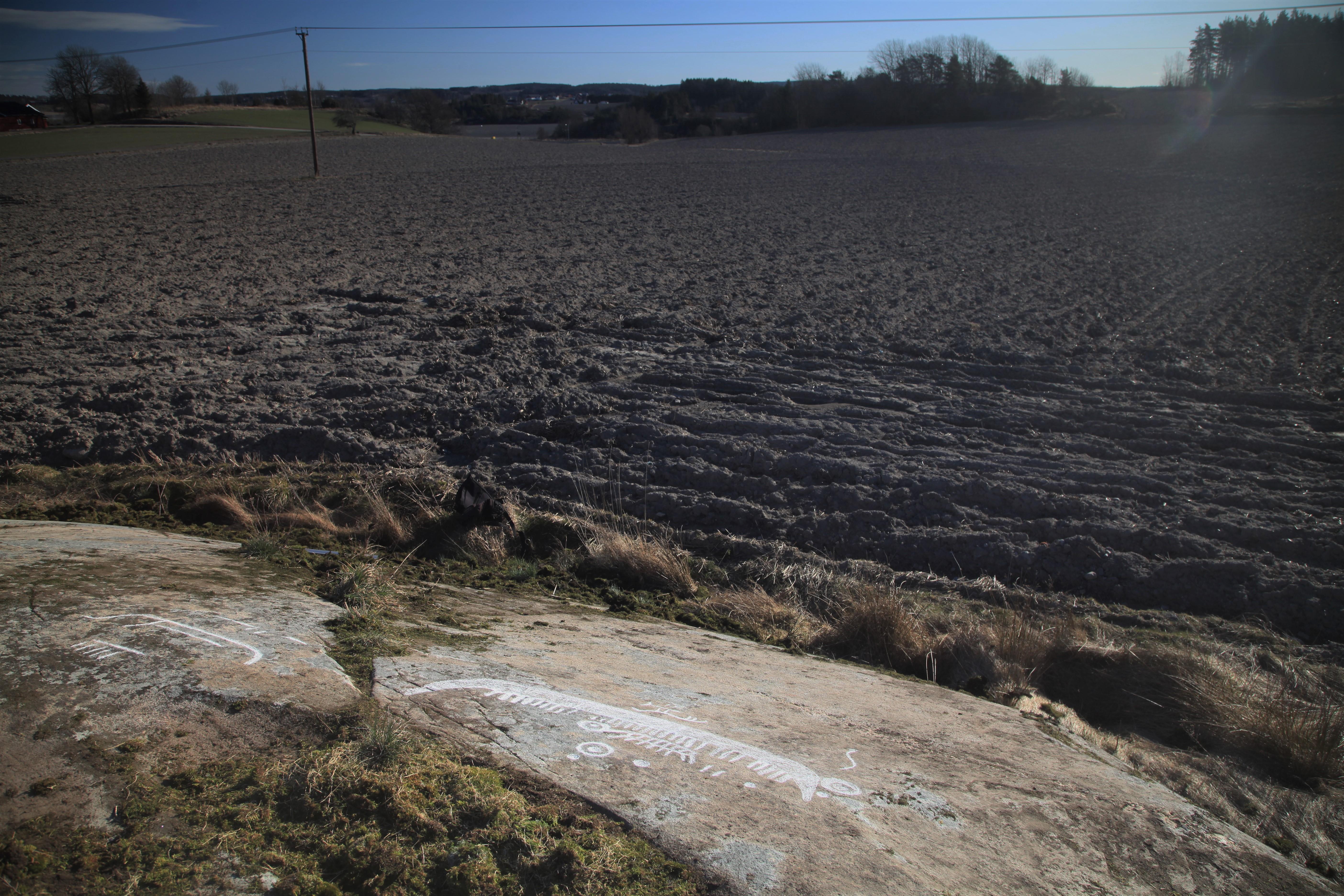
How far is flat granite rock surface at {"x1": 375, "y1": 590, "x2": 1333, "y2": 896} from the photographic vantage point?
226cm

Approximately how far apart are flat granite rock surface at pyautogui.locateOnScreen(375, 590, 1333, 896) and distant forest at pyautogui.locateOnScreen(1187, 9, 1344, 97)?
70.8m

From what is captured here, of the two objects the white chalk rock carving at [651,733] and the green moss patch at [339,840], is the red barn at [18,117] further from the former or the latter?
the green moss patch at [339,840]

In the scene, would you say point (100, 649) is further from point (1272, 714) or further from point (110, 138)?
point (110, 138)

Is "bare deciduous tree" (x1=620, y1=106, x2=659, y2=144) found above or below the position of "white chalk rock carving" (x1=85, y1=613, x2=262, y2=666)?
above

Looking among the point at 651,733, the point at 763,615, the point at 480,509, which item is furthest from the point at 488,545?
the point at 651,733

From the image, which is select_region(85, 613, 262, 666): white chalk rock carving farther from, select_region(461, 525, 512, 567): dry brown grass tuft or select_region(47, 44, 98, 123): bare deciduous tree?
select_region(47, 44, 98, 123): bare deciduous tree

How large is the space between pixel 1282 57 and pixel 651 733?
264 ft

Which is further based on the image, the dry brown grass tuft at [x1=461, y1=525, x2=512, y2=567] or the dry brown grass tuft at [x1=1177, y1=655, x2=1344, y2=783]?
the dry brown grass tuft at [x1=461, y1=525, x2=512, y2=567]

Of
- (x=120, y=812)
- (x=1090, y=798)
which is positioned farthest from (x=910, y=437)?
(x=120, y=812)

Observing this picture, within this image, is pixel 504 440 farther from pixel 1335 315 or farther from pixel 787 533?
pixel 1335 315

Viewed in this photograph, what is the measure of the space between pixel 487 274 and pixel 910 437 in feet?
33.6

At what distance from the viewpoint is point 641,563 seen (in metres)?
5.38

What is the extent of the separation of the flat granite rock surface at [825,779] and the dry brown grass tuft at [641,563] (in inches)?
59.4

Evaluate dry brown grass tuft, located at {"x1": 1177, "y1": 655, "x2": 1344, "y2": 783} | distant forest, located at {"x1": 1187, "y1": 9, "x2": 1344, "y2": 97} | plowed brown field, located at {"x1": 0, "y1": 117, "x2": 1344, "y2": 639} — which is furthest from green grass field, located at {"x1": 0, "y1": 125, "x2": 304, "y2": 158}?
distant forest, located at {"x1": 1187, "y1": 9, "x2": 1344, "y2": 97}
